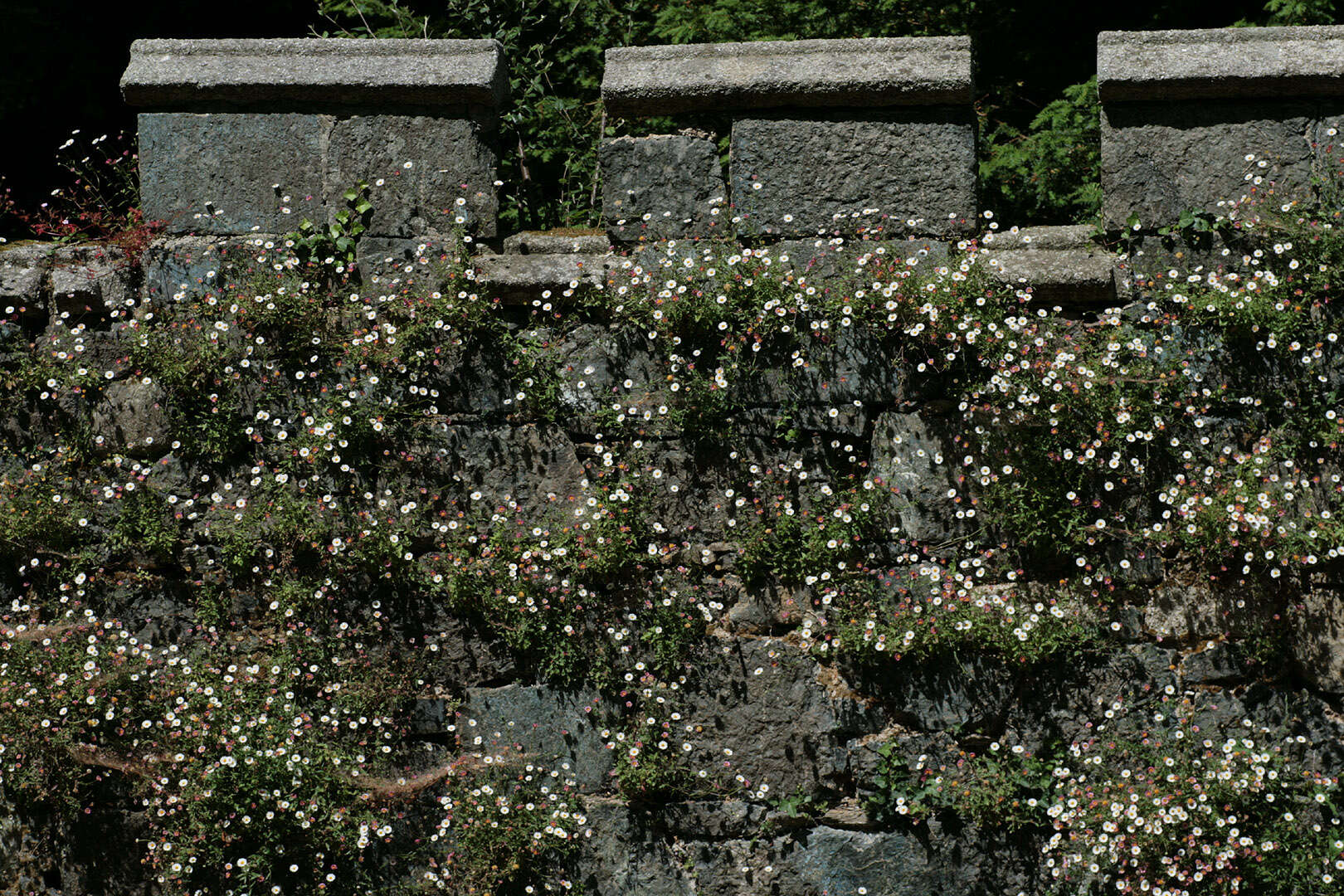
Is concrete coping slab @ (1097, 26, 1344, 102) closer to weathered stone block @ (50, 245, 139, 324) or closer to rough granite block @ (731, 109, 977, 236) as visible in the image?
rough granite block @ (731, 109, 977, 236)

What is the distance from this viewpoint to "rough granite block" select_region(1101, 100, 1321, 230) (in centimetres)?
380

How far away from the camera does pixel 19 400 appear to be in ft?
13.9

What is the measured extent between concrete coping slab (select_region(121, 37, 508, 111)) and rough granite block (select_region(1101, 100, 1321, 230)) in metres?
2.00

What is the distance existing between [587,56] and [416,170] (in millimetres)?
1513

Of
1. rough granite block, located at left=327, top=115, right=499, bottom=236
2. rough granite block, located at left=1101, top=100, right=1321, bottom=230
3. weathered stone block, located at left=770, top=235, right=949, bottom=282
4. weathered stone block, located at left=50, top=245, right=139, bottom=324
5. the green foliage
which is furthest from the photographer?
weathered stone block, located at left=50, top=245, right=139, bottom=324

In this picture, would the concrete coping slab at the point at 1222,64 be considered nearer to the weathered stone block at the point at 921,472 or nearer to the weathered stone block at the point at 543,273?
the weathered stone block at the point at 921,472

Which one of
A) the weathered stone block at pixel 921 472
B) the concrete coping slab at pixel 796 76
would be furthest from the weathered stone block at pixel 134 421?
the weathered stone block at pixel 921 472

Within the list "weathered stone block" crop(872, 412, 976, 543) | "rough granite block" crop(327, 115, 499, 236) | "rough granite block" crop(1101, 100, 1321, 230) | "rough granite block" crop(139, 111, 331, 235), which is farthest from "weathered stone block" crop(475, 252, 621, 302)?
"rough granite block" crop(1101, 100, 1321, 230)

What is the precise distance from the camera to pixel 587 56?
534cm

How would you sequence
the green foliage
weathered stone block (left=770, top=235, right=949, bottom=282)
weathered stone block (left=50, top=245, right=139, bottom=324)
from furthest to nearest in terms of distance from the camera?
weathered stone block (left=50, top=245, right=139, bottom=324)
weathered stone block (left=770, top=235, right=949, bottom=282)
the green foliage

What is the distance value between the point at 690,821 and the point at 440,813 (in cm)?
82

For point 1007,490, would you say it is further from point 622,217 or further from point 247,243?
point 247,243

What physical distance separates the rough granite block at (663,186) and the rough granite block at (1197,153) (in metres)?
1.23

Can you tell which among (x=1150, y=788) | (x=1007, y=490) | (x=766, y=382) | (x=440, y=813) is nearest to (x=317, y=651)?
(x=440, y=813)
